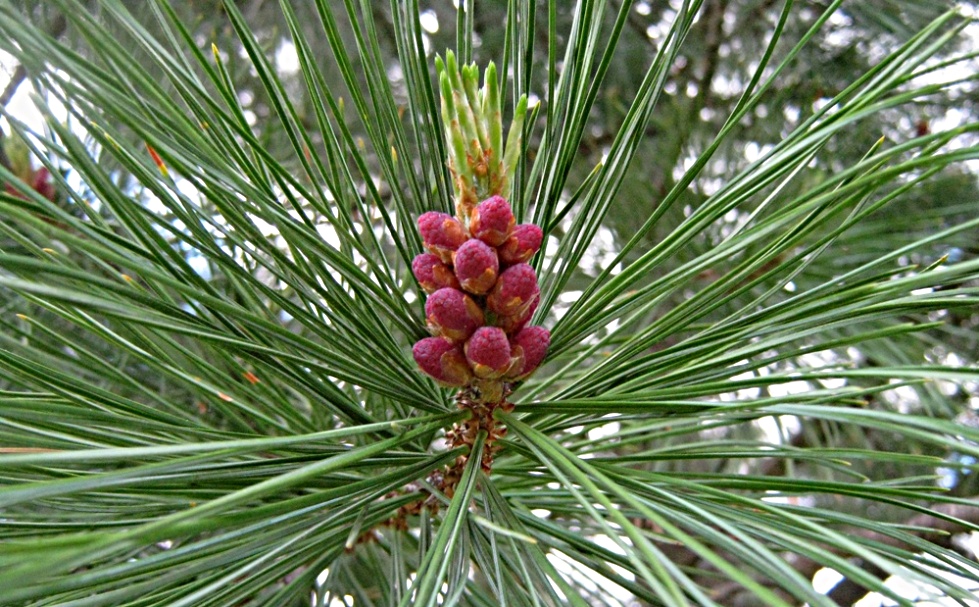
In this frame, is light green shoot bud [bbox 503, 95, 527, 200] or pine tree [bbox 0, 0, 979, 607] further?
light green shoot bud [bbox 503, 95, 527, 200]

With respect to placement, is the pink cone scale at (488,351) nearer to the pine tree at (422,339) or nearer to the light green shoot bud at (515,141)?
the pine tree at (422,339)

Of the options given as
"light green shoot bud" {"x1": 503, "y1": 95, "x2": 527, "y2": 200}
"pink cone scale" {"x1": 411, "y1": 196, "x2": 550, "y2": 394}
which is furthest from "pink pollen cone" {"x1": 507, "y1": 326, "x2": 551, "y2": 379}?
"light green shoot bud" {"x1": 503, "y1": 95, "x2": 527, "y2": 200}

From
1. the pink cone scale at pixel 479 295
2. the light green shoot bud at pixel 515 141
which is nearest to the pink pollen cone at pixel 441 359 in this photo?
the pink cone scale at pixel 479 295

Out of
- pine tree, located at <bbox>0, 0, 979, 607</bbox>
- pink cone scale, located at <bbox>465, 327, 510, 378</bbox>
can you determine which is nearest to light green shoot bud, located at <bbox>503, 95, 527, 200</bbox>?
pine tree, located at <bbox>0, 0, 979, 607</bbox>

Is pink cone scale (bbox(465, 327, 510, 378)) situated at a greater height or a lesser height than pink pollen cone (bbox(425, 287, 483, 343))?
lesser

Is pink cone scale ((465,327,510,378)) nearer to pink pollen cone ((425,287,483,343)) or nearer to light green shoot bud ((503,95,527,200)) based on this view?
pink pollen cone ((425,287,483,343))

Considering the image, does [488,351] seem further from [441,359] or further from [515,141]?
[515,141]

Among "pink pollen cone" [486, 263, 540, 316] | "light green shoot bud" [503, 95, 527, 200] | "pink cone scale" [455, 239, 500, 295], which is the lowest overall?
"pink pollen cone" [486, 263, 540, 316]

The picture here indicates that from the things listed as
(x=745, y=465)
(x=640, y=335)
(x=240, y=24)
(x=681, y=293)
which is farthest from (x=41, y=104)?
(x=745, y=465)

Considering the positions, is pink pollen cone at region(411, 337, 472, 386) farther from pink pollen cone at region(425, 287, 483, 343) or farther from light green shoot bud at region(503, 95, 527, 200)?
light green shoot bud at region(503, 95, 527, 200)
